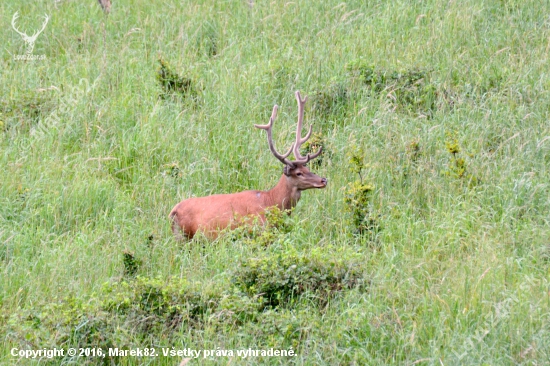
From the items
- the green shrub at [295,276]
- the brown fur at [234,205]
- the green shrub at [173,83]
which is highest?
the green shrub at [173,83]

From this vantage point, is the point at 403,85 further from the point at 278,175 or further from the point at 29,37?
the point at 29,37

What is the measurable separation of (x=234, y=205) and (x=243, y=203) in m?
0.09

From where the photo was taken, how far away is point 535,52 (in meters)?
9.70

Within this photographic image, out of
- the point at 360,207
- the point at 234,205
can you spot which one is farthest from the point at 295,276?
the point at 234,205

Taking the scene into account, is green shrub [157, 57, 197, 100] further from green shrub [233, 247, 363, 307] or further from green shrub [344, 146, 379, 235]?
green shrub [233, 247, 363, 307]

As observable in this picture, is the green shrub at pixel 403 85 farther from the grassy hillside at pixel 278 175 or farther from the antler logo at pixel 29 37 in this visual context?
→ the antler logo at pixel 29 37

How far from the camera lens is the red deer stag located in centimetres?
743

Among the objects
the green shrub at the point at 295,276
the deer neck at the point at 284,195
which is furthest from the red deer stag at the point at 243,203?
the green shrub at the point at 295,276

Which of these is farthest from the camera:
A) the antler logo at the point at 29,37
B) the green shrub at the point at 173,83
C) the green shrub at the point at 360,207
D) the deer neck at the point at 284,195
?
the antler logo at the point at 29,37

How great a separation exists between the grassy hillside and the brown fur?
0.16 m

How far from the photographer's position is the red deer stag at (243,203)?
292 inches

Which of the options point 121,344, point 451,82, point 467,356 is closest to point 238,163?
point 451,82

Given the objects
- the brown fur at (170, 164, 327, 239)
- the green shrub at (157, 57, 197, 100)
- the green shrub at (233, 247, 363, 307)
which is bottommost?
the green shrub at (233, 247, 363, 307)

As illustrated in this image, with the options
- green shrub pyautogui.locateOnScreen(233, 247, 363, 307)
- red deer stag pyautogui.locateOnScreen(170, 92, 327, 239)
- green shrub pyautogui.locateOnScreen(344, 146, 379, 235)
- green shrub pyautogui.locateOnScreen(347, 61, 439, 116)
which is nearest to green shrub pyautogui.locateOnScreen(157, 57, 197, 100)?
green shrub pyautogui.locateOnScreen(347, 61, 439, 116)
